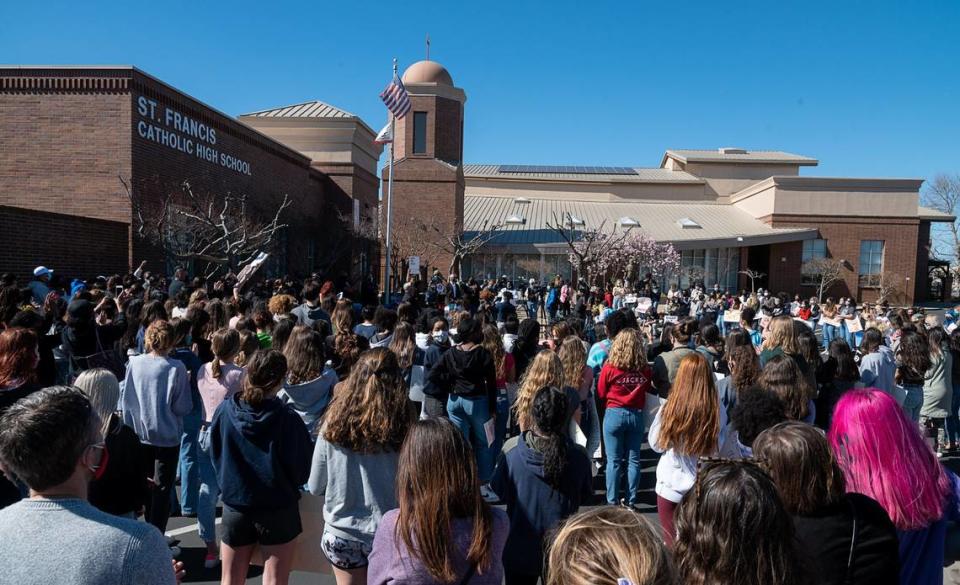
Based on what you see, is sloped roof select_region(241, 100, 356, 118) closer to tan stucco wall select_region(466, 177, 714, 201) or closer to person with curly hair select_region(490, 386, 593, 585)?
tan stucco wall select_region(466, 177, 714, 201)

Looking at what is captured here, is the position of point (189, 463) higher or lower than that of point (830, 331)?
lower

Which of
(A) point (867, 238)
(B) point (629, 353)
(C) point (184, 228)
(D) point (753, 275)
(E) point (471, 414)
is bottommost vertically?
(E) point (471, 414)

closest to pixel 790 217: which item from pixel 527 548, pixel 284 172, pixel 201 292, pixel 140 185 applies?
pixel 284 172

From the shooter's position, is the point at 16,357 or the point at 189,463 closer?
the point at 16,357

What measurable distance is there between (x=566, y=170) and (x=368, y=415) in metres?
51.9

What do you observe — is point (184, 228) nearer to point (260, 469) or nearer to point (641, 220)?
point (260, 469)

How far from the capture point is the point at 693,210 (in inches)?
1886

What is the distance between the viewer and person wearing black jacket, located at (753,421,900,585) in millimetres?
2330

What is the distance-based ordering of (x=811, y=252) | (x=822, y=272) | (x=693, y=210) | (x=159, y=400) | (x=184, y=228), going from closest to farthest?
(x=159, y=400) < (x=184, y=228) < (x=822, y=272) < (x=811, y=252) < (x=693, y=210)

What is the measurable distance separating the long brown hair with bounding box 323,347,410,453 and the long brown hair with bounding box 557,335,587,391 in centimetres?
277

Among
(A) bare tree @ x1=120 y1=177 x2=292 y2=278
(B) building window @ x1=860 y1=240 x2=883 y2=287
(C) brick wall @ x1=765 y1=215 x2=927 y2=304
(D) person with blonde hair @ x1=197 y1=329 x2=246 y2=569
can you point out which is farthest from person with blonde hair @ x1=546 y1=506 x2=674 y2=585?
(B) building window @ x1=860 y1=240 x2=883 y2=287

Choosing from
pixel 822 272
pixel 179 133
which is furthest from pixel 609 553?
pixel 822 272

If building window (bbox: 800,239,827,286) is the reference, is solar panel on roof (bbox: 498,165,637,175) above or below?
above

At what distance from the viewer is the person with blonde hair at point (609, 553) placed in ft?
5.27
